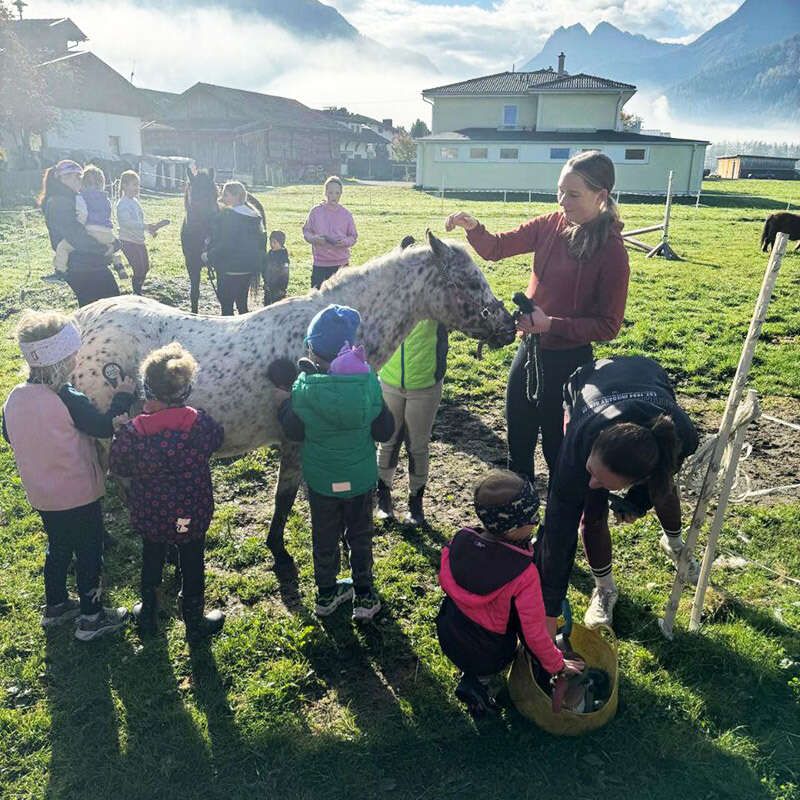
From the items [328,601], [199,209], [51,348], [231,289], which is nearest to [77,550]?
[51,348]

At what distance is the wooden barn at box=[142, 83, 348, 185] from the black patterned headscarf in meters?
54.1

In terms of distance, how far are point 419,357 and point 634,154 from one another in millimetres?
41105

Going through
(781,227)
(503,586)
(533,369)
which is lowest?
(503,586)

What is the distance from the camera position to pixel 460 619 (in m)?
3.40

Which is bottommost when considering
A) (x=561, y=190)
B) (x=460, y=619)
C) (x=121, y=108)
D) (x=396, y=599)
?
(x=396, y=599)

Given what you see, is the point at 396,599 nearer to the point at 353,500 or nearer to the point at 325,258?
the point at 353,500

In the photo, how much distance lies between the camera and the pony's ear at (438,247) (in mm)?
4730

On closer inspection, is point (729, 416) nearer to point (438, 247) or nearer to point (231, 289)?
point (438, 247)

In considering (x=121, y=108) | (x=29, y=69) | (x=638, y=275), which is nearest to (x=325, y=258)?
(x=638, y=275)

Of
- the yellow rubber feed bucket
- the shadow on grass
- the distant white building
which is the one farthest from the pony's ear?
the distant white building

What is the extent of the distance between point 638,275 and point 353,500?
12.5 metres

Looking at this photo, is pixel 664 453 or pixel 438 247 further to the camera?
pixel 438 247

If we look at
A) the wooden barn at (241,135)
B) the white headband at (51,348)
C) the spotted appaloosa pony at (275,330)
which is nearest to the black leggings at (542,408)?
the spotted appaloosa pony at (275,330)

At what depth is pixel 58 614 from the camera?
4.22 metres
